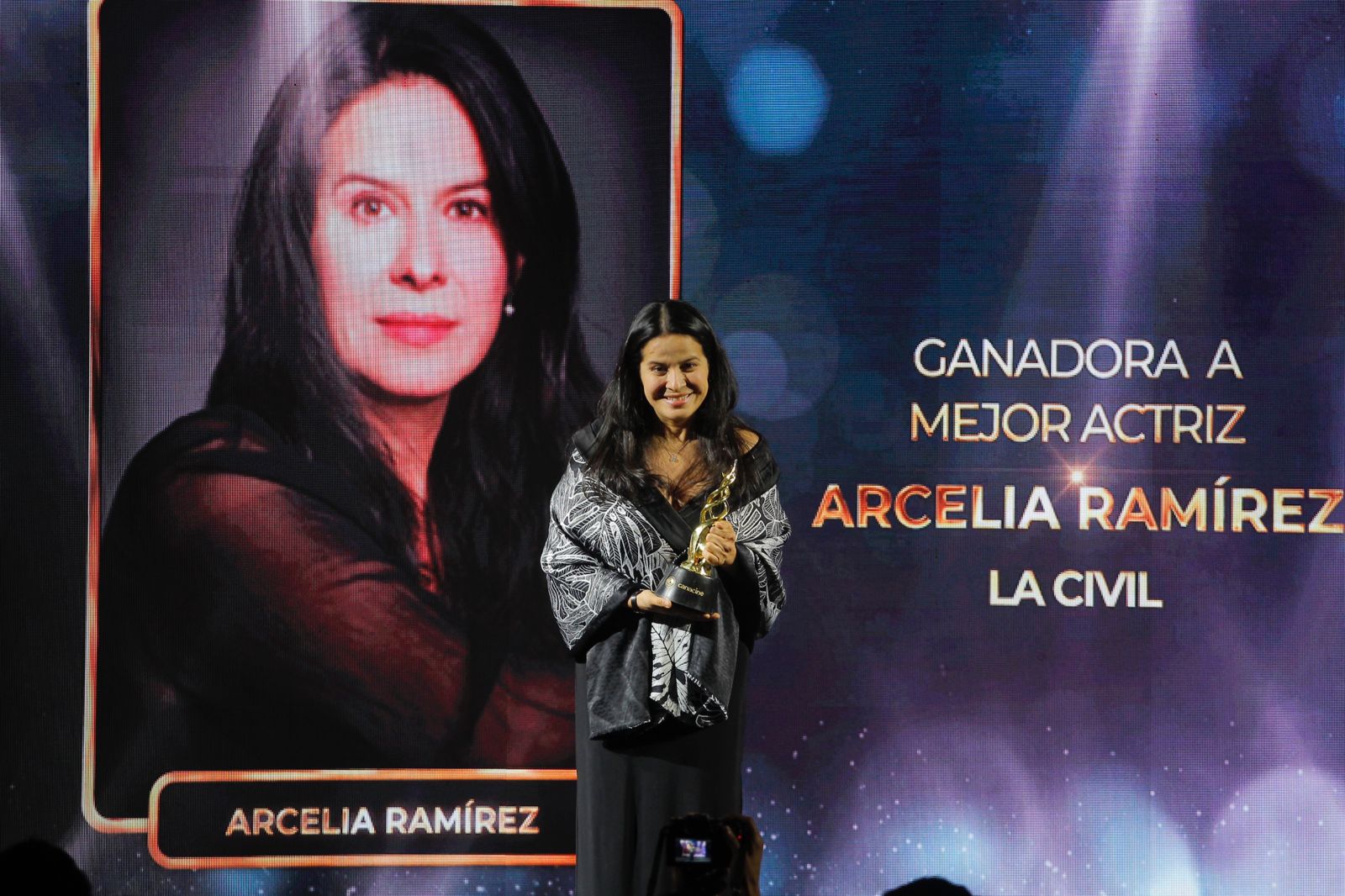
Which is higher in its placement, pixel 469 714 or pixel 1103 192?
pixel 1103 192

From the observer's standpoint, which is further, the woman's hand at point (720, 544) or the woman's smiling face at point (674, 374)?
the woman's smiling face at point (674, 374)

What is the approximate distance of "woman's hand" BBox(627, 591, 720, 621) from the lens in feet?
10.0

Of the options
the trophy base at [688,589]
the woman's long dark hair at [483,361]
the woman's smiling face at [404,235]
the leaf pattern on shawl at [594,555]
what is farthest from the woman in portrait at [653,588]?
the woman's smiling face at [404,235]

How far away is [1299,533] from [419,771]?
266 centimetres

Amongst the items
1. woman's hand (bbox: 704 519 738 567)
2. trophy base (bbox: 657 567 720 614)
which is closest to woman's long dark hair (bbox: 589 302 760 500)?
woman's hand (bbox: 704 519 738 567)

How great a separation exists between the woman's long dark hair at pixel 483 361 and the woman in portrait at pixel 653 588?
0.84 meters

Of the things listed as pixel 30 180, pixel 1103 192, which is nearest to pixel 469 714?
pixel 30 180

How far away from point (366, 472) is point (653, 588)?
1.29m

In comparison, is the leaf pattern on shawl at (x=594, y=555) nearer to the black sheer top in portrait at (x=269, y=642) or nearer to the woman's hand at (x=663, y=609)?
the woman's hand at (x=663, y=609)

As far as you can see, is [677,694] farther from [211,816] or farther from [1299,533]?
[1299,533]

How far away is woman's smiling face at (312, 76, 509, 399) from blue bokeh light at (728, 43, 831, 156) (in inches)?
30.7

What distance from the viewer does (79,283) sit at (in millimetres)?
4133

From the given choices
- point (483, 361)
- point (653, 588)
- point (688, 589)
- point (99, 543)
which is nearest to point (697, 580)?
point (688, 589)

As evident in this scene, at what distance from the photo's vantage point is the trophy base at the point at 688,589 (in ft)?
10.0
